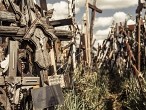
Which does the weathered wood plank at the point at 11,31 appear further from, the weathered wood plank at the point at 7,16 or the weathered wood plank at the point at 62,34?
the weathered wood plank at the point at 62,34

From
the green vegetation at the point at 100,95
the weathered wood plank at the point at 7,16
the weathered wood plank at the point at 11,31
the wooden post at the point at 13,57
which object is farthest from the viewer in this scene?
the green vegetation at the point at 100,95

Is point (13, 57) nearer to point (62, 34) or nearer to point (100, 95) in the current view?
point (62, 34)

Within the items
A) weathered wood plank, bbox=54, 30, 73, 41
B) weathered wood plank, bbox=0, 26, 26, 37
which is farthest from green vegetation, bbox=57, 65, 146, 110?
weathered wood plank, bbox=0, 26, 26, 37

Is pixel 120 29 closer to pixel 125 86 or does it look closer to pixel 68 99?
pixel 125 86

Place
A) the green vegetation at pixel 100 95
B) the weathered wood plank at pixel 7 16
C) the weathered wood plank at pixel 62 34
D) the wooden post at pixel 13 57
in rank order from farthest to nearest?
the green vegetation at pixel 100 95, the weathered wood plank at pixel 62 34, the wooden post at pixel 13 57, the weathered wood plank at pixel 7 16

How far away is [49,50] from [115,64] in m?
10.3

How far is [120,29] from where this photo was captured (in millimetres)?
18719

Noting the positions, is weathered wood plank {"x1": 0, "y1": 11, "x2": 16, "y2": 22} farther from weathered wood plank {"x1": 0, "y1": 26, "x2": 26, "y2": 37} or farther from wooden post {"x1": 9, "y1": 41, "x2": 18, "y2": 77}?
wooden post {"x1": 9, "y1": 41, "x2": 18, "y2": 77}

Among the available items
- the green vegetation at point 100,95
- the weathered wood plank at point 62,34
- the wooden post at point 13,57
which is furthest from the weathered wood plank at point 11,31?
the green vegetation at point 100,95

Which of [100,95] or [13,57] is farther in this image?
[100,95]

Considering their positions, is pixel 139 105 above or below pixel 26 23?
below

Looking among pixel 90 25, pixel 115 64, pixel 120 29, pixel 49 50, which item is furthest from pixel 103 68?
pixel 49 50

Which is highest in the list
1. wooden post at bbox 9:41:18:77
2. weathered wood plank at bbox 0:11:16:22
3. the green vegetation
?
weathered wood plank at bbox 0:11:16:22

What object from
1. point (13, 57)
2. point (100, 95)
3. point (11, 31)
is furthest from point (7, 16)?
point (100, 95)
